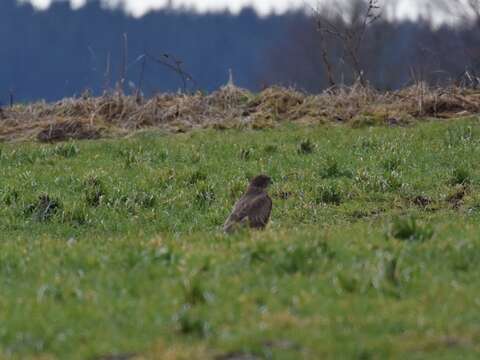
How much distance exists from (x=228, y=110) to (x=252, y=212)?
47.5 ft

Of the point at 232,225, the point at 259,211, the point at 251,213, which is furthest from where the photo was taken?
the point at 259,211

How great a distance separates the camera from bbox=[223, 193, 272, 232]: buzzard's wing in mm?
12781

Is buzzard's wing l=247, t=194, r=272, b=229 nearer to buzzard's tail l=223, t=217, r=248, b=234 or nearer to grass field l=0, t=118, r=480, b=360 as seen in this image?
buzzard's tail l=223, t=217, r=248, b=234

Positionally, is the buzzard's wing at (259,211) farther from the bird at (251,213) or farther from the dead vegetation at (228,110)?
the dead vegetation at (228,110)

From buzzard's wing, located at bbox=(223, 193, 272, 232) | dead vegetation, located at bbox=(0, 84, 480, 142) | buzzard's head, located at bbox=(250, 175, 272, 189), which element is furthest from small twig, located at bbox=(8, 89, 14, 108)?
buzzard's wing, located at bbox=(223, 193, 272, 232)

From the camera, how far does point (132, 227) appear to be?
15789mm

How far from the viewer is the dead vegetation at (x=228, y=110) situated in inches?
1007

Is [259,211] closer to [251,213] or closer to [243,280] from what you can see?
[251,213]

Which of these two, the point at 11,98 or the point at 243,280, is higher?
the point at 243,280

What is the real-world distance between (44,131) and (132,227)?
10309 mm

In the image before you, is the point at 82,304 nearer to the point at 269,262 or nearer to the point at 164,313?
the point at 164,313

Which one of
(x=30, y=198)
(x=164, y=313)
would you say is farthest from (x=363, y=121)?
(x=164, y=313)

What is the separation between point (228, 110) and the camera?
27219 mm

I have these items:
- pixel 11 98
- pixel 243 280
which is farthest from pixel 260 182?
pixel 11 98
